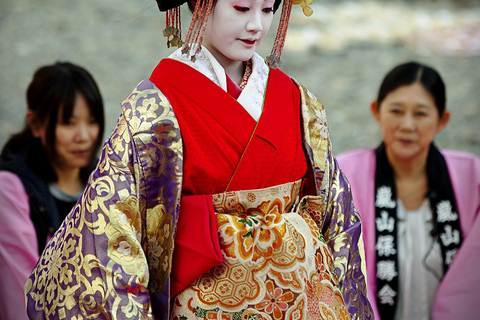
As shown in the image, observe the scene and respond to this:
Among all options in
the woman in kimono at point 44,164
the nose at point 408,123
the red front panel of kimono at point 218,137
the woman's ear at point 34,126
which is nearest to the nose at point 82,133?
the woman in kimono at point 44,164

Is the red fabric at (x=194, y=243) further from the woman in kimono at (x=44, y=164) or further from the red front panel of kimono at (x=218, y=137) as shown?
the woman in kimono at (x=44, y=164)

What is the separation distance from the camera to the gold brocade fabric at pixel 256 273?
184cm

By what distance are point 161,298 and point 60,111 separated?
1.53 meters

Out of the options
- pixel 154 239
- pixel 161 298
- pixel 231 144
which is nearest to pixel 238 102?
pixel 231 144

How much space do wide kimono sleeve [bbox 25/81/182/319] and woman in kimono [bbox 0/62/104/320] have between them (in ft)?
3.70

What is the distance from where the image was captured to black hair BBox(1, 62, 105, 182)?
3.14 m

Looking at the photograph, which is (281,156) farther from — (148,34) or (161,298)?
(148,34)

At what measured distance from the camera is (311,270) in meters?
1.92

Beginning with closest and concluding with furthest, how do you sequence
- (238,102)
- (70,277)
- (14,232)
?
(70,277), (238,102), (14,232)

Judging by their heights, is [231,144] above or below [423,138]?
below

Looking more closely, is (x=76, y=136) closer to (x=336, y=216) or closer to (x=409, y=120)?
(x=336, y=216)

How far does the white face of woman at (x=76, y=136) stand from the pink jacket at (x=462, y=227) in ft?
4.15

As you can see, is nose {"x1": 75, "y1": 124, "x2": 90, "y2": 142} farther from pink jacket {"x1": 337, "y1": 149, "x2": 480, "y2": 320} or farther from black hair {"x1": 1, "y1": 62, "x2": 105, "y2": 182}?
pink jacket {"x1": 337, "y1": 149, "x2": 480, "y2": 320}

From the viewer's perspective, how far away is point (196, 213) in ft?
6.09
